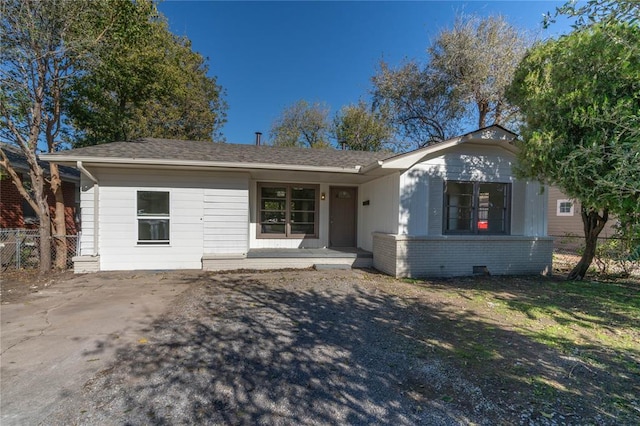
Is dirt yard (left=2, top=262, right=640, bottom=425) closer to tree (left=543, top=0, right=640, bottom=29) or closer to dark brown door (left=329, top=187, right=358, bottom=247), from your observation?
tree (left=543, top=0, right=640, bottom=29)

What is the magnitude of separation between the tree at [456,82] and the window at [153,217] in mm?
13604

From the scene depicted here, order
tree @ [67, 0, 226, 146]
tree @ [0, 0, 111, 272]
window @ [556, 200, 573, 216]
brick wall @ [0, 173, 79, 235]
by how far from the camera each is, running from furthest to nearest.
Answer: window @ [556, 200, 573, 216] → brick wall @ [0, 173, 79, 235] → tree @ [67, 0, 226, 146] → tree @ [0, 0, 111, 272]

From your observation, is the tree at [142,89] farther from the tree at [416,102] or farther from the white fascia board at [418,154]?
the tree at [416,102]

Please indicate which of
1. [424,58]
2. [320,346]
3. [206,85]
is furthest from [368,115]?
[320,346]

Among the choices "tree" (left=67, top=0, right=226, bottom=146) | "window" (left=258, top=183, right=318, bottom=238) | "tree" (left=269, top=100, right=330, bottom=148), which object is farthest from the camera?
"tree" (left=269, top=100, right=330, bottom=148)

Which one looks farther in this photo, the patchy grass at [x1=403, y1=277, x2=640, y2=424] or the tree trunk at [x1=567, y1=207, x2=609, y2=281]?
the tree trunk at [x1=567, y1=207, x2=609, y2=281]

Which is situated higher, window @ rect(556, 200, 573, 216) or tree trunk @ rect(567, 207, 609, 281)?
window @ rect(556, 200, 573, 216)

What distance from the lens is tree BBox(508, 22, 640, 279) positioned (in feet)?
13.2

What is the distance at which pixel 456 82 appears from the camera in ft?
49.0

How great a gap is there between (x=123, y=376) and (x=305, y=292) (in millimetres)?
3299

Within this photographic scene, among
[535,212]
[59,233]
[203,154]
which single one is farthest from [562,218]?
[59,233]

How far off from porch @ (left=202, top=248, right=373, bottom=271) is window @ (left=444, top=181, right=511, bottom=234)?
2443 millimetres

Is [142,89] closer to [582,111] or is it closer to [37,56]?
[37,56]

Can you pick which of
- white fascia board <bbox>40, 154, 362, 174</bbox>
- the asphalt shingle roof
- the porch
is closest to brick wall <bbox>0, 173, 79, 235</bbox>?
the asphalt shingle roof
